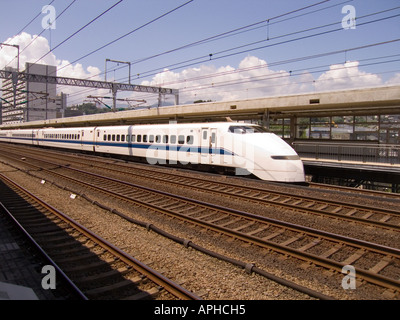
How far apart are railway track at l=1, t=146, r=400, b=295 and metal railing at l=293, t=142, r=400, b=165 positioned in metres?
9.09

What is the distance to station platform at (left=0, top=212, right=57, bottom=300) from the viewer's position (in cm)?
431

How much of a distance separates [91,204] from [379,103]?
13071mm

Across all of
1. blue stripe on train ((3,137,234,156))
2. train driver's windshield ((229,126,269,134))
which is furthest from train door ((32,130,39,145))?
train driver's windshield ((229,126,269,134))

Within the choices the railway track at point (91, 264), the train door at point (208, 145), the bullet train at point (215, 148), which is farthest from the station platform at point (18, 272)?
the train door at point (208, 145)

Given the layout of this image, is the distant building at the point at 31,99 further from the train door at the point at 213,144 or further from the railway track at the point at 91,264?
the railway track at the point at 91,264

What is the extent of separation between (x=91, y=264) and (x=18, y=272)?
118 cm

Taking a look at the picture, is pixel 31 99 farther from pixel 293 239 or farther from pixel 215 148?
pixel 293 239

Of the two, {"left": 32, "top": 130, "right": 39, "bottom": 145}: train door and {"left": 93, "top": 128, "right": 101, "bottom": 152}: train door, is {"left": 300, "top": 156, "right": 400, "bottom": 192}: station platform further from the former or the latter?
{"left": 32, "top": 130, "right": 39, "bottom": 145}: train door

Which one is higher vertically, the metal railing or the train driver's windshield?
the train driver's windshield

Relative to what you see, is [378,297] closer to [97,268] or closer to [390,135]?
[97,268]

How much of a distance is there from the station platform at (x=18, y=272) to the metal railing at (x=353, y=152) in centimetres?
1395

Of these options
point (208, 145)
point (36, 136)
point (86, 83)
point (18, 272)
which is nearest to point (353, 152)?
point (208, 145)

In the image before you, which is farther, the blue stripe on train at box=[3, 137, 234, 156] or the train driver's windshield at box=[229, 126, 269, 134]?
the blue stripe on train at box=[3, 137, 234, 156]

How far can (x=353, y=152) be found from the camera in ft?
50.4
